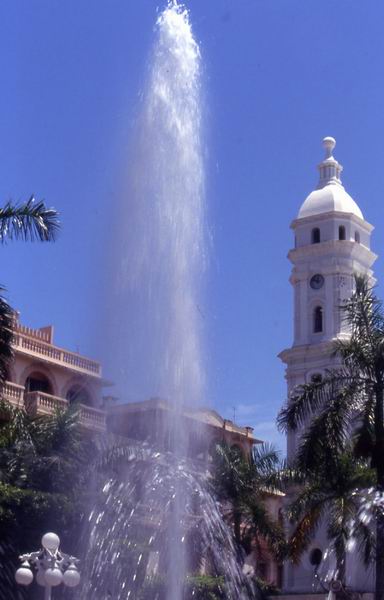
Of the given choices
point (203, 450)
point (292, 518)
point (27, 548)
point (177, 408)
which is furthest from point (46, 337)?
point (177, 408)

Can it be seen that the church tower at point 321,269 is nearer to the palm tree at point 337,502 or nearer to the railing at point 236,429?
the railing at point 236,429

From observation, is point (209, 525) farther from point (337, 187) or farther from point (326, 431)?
point (337, 187)

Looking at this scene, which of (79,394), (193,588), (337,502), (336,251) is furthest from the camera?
(336,251)

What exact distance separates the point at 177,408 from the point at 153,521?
10.1 ft

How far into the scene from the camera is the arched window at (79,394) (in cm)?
4270

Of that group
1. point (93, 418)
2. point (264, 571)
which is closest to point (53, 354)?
point (93, 418)

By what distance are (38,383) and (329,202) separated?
68.1 feet

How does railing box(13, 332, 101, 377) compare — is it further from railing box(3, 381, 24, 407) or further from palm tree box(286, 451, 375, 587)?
palm tree box(286, 451, 375, 587)

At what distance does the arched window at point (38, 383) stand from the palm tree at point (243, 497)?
641 cm

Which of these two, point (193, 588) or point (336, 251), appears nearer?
point (193, 588)

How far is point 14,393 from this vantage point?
122ft

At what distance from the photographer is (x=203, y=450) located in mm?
41281

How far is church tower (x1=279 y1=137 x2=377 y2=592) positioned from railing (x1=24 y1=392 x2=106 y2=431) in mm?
16970

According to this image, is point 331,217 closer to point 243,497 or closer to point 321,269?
point 321,269
